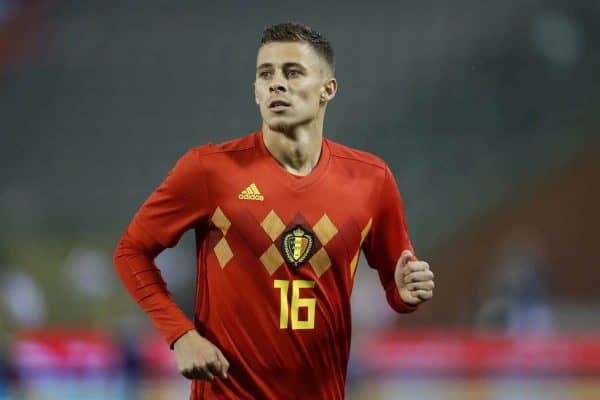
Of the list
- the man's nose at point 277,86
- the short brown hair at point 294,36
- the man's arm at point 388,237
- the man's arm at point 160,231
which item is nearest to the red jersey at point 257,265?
the man's arm at point 160,231

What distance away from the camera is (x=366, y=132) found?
1232 cm

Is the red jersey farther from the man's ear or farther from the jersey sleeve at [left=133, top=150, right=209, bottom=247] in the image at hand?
the man's ear

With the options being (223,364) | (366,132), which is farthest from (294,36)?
(366,132)

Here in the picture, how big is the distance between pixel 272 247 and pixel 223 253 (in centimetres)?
17

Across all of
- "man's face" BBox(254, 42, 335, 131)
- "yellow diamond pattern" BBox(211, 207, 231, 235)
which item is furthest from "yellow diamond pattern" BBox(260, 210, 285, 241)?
"man's face" BBox(254, 42, 335, 131)

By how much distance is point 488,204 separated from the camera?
40.3ft

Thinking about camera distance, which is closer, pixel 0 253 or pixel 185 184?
pixel 185 184

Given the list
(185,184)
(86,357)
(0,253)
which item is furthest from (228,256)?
(0,253)

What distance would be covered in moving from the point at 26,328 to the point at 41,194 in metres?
2.02

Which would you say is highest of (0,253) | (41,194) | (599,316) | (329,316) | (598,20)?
(598,20)

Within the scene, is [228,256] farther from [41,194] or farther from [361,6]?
[361,6]

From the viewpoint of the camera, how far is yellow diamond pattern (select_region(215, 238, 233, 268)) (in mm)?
3629

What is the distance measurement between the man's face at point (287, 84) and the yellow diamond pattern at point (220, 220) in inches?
13.9

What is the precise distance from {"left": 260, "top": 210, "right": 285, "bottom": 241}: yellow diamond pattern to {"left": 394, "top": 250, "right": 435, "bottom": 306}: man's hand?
44cm
